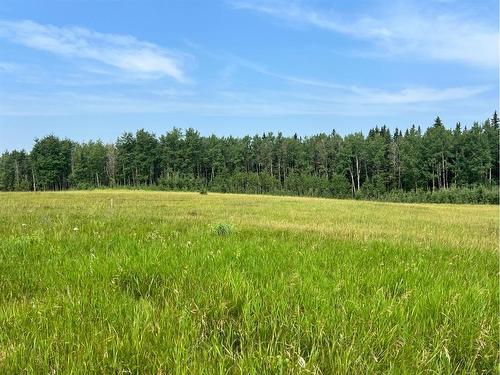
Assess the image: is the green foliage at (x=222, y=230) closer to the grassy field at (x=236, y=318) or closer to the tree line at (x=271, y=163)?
the grassy field at (x=236, y=318)

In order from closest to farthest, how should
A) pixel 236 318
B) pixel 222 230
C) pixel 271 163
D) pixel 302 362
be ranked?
1. pixel 302 362
2. pixel 236 318
3. pixel 222 230
4. pixel 271 163

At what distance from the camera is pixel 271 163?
504 ft

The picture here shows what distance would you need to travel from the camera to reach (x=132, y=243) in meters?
6.38

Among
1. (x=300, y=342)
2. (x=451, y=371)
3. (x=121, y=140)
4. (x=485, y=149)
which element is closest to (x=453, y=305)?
(x=451, y=371)

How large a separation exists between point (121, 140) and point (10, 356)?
147m

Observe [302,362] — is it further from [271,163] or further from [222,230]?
[271,163]

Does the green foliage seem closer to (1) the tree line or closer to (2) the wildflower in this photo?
(2) the wildflower

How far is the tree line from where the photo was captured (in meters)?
124

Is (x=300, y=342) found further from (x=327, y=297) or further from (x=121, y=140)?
(x=121, y=140)

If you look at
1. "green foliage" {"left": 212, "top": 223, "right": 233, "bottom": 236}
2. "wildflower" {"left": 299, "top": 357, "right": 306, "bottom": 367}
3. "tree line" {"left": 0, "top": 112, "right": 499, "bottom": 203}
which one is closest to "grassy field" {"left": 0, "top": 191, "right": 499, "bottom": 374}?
"wildflower" {"left": 299, "top": 357, "right": 306, "bottom": 367}

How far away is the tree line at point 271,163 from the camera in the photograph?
123562 millimetres

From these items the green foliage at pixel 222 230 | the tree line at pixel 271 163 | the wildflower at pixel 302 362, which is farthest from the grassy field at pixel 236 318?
the tree line at pixel 271 163

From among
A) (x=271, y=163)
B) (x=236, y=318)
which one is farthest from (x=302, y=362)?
(x=271, y=163)

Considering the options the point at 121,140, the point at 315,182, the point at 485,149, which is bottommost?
the point at 315,182
